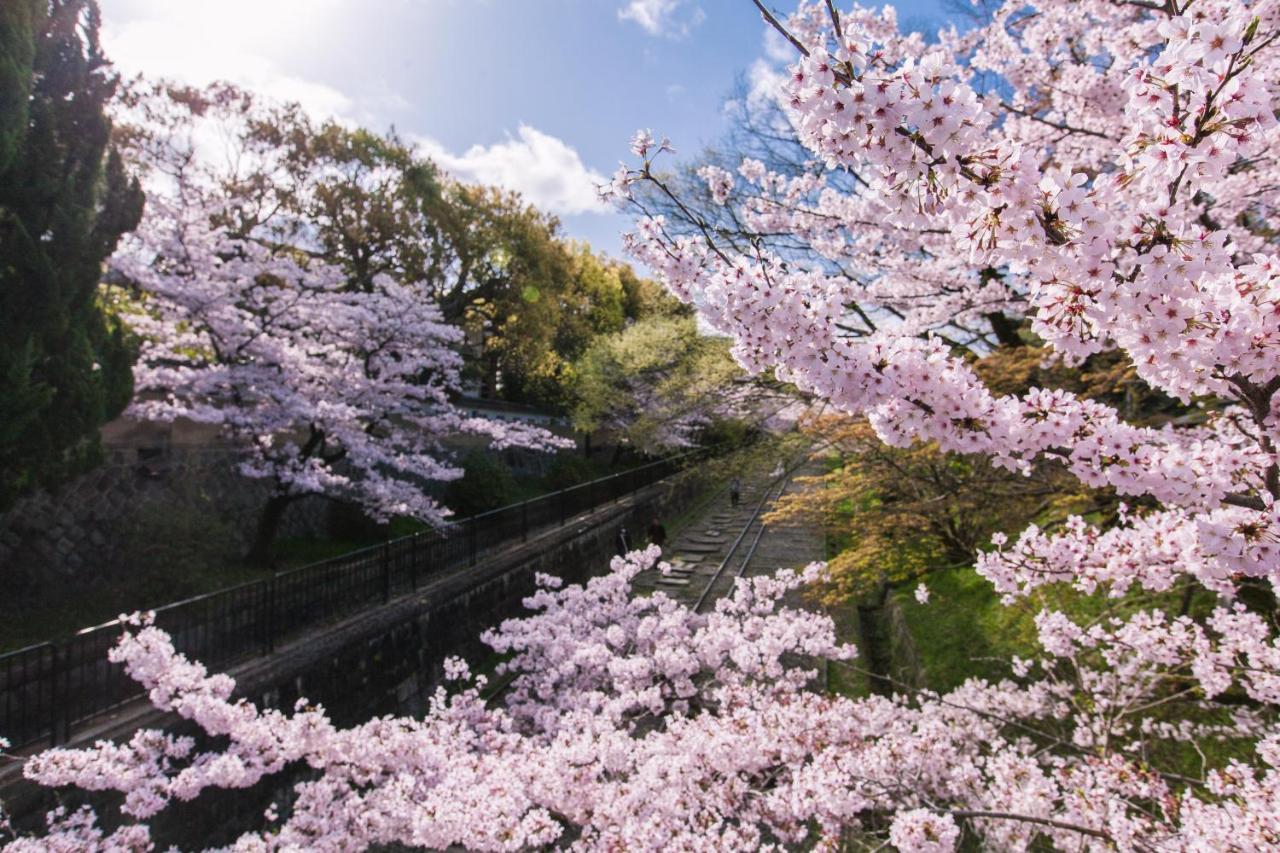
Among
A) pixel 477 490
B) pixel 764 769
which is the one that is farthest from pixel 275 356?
pixel 764 769

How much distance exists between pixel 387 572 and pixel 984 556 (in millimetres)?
8612

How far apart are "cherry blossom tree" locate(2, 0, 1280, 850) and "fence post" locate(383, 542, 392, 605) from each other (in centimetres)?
252

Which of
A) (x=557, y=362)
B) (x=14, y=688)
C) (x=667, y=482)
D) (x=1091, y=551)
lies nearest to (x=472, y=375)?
(x=557, y=362)

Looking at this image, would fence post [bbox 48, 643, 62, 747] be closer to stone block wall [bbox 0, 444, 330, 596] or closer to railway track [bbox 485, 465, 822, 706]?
stone block wall [bbox 0, 444, 330, 596]

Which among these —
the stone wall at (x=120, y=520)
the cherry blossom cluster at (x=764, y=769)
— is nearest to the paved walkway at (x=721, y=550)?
the cherry blossom cluster at (x=764, y=769)

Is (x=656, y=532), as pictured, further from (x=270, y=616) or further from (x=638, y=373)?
(x=270, y=616)

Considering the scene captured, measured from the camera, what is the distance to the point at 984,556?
12.9 ft

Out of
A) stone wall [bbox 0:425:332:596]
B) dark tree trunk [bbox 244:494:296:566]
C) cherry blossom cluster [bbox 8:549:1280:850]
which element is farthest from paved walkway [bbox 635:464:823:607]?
stone wall [bbox 0:425:332:596]

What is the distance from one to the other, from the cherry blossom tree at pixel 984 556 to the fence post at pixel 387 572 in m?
2.52

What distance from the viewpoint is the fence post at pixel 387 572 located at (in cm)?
993

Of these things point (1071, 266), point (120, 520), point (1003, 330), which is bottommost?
point (120, 520)

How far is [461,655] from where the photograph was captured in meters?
10.9

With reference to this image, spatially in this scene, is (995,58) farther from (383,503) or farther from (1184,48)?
(383,503)

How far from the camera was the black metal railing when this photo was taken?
17.9 ft
